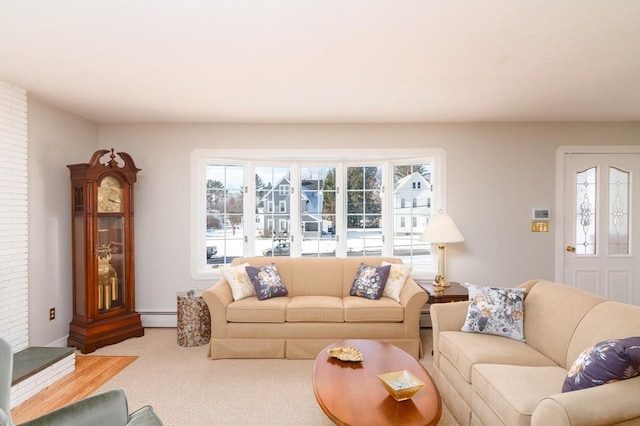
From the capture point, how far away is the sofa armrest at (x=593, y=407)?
134cm

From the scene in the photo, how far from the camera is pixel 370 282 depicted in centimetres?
349

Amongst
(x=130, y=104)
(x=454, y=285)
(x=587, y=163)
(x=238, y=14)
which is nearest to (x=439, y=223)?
(x=454, y=285)

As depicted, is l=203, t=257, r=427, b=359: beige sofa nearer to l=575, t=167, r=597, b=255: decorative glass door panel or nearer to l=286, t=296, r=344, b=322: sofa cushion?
l=286, t=296, r=344, b=322: sofa cushion

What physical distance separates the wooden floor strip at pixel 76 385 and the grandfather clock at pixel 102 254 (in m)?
0.34

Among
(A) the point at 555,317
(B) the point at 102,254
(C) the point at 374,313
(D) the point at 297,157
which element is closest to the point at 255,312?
(C) the point at 374,313

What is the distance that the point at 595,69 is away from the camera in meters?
2.58

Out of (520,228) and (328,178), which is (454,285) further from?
(328,178)

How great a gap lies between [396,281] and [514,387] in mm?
1773

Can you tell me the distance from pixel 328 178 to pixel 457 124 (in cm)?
175

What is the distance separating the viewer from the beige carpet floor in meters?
2.27

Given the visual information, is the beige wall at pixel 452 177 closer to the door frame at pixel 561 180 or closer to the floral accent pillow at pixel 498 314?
the door frame at pixel 561 180

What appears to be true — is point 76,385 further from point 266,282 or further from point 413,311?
point 413,311

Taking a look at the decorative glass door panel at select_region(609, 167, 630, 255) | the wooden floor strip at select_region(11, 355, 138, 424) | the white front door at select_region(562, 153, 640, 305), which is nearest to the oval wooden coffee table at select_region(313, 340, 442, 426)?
the wooden floor strip at select_region(11, 355, 138, 424)

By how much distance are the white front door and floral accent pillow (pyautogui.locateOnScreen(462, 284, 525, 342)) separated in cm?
215
